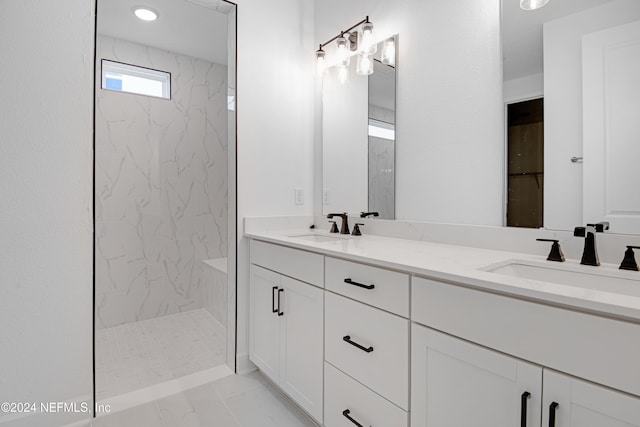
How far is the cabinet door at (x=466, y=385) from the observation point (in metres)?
0.76

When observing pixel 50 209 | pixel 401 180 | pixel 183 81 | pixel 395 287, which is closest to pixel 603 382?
pixel 395 287

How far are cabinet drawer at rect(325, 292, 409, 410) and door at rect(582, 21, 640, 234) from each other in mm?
830

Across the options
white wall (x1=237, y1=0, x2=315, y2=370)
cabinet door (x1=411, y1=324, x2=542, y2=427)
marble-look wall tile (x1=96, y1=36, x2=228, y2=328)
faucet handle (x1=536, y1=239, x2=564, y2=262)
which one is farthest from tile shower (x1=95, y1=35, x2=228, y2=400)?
faucet handle (x1=536, y1=239, x2=564, y2=262)

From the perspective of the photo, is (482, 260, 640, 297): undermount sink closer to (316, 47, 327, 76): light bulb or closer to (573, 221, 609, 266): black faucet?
(573, 221, 609, 266): black faucet

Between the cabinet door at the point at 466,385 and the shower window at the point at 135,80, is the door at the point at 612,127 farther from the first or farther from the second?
the shower window at the point at 135,80

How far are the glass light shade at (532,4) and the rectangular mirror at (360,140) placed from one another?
0.65 metres

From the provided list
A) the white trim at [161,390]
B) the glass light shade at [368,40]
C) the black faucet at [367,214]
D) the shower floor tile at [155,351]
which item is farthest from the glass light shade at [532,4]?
the shower floor tile at [155,351]

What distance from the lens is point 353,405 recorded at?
3.96ft

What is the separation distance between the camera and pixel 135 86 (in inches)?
113

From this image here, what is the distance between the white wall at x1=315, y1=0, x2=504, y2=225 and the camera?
1419 mm

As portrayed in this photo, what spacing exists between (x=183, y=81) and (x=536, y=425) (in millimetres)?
3469

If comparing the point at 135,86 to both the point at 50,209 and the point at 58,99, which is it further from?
the point at 50,209

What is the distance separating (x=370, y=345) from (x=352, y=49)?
5.94 ft

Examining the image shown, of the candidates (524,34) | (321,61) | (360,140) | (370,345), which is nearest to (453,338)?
(370,345)
